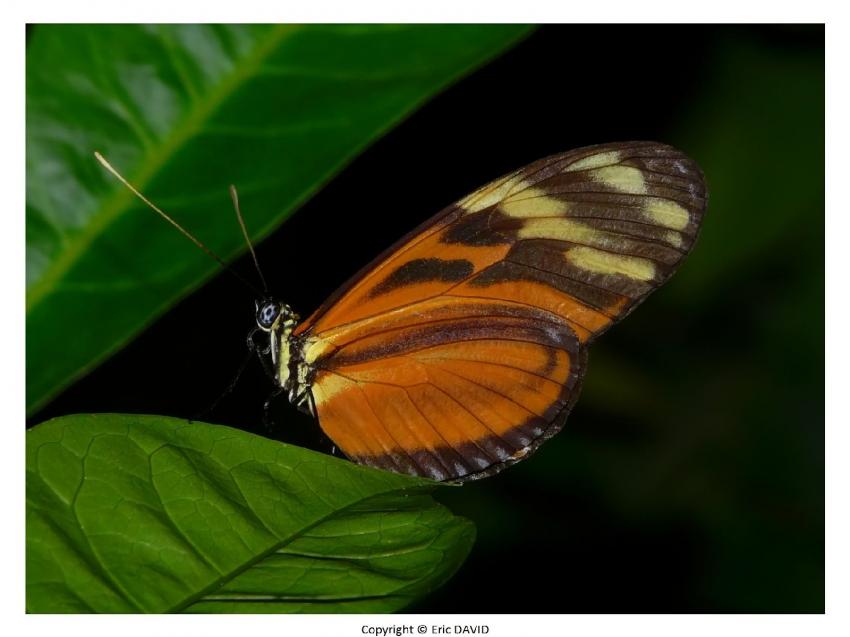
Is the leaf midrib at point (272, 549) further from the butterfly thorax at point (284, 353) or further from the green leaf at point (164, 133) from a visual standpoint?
the butterfly thorax at point (284, 353)

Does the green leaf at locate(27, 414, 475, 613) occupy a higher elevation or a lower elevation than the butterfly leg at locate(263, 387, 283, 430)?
lower

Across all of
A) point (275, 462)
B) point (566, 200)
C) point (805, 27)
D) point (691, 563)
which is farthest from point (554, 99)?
point (691, 563)

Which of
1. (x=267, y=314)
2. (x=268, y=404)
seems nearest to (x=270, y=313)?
(x=267, y=314)

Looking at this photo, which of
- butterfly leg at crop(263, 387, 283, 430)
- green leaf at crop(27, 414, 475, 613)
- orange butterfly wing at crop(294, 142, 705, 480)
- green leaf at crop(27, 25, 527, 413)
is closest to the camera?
green leaf at crop(27, 414, 475, 613)

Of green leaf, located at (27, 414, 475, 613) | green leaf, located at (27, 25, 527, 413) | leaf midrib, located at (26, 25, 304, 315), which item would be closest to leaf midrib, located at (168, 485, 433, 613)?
green leaf, located at (27, 414, 475, 613)

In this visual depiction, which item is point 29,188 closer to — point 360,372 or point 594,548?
point 360,372

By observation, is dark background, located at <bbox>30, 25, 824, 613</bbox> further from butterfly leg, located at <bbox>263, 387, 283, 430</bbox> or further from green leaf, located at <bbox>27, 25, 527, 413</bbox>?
green leaf, located at <bbox>27, 25, 527, 413</bbox>

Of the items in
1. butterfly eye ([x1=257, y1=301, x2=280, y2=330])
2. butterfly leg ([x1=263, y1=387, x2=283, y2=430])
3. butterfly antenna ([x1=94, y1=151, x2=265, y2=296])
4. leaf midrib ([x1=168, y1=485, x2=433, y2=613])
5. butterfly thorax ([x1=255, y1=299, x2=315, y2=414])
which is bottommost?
leaf midrib ([x1=168, y1=485, x2=433, y2=613])

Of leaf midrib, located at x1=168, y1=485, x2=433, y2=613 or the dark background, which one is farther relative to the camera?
the dark background
